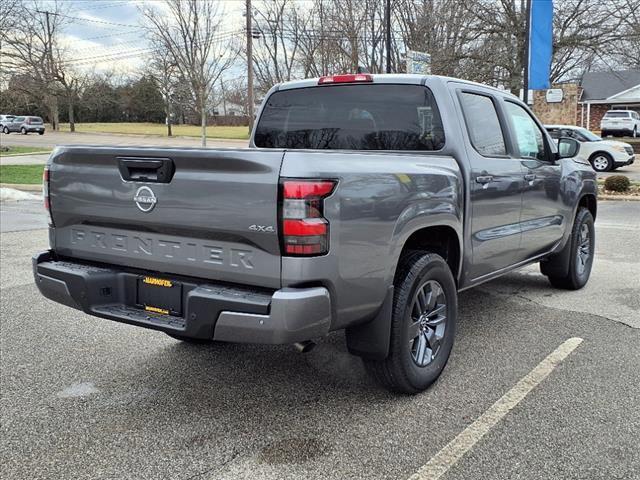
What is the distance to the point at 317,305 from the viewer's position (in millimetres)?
2855

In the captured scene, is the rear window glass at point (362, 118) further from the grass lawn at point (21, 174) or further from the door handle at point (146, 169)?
the grass lawn at point (21, 174)

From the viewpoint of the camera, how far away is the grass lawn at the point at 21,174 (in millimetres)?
18203

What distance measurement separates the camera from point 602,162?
70.3 ft

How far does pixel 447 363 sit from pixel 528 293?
2.35 metres

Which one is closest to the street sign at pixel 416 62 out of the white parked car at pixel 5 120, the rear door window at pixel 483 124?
the rear door window at pixel 483 124

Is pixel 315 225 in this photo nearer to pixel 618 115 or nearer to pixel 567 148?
pixel 567 148

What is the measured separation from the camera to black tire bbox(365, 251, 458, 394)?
339 centimetres

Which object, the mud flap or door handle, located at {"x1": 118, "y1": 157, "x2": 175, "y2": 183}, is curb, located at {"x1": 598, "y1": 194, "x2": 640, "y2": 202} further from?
door handle, located at {"x1": 118, "y1": 157, "x2": 175, "y2": 183}

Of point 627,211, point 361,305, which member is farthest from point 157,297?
point 627,211

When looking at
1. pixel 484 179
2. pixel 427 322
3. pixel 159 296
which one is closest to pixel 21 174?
pixel 159 296

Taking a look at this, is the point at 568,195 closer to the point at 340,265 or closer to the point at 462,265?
the point at 462,265

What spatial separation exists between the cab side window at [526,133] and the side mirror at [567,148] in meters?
0.27

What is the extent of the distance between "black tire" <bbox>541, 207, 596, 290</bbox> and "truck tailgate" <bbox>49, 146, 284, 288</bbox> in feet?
13.3

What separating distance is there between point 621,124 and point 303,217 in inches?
1492
